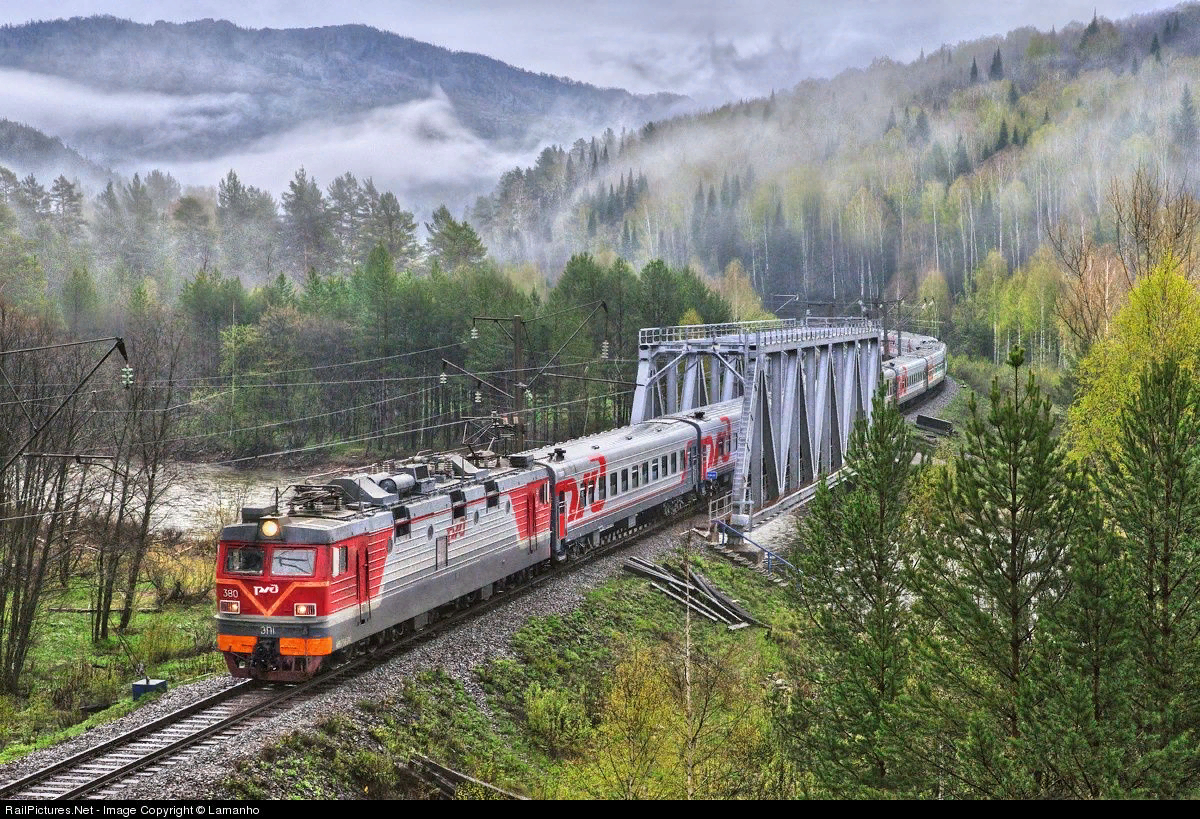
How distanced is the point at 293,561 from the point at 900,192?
150 meters

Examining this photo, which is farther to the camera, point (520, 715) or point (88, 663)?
point (88, 663)

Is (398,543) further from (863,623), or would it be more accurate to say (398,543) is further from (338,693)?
(863,623)

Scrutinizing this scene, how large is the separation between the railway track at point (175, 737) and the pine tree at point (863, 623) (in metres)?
8.98

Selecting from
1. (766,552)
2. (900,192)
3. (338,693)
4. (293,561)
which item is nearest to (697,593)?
(766,552)

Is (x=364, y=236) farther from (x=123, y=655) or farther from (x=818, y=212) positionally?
(x=123, y=655)

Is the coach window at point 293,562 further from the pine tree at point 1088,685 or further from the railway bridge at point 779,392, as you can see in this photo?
the railway bridge at point 779,392

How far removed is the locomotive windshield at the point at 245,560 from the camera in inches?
857

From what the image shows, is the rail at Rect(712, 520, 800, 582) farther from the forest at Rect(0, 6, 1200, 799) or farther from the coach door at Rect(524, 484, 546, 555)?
the coach door at Rect(524, 484, 546, 555)

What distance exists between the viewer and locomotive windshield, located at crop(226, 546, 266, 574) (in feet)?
71.4

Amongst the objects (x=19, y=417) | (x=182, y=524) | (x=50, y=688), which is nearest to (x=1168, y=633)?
(x=50, y=688)

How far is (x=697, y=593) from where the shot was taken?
35688mm

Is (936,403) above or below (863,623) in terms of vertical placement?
below

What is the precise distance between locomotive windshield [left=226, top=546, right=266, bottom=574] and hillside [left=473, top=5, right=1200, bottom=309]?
404ft

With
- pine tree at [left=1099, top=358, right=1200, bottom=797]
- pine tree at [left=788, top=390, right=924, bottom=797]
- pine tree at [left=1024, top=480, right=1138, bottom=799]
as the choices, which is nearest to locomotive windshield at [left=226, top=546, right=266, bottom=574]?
pine tree at [left=788, top=390, right=924, bottom=797]
